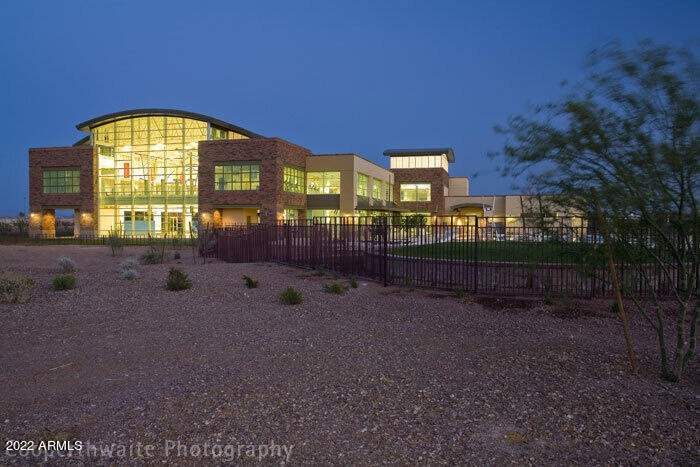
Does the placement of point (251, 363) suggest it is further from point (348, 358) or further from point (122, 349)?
point (122, 349)

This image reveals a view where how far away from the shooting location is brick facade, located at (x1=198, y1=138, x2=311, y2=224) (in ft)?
130

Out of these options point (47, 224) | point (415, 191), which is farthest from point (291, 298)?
point (415, 191)

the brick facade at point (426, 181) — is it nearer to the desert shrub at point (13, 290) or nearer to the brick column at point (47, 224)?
the brick column at point (47, 224)

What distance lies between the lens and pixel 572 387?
534cm

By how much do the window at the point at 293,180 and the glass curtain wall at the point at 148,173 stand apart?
1019cm

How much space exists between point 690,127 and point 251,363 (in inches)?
234

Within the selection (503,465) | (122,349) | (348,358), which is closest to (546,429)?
(503,465)

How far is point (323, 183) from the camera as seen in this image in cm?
4553

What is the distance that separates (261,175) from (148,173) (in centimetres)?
1523

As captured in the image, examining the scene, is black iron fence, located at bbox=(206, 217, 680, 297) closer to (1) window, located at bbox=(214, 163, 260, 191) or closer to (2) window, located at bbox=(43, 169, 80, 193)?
(1) window, located at bbox=(214, 163, 260, 191)

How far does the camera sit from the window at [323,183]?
44.8 metres

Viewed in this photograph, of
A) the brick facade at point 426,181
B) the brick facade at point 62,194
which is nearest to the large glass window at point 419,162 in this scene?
the brick facade at point 426,181

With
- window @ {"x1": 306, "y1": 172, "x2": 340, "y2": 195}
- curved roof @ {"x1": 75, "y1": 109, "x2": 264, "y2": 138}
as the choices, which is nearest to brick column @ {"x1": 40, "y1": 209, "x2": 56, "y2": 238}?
curved roof @ {"x1": 75, "y1": 109, "x2": 264, "y2": 138}

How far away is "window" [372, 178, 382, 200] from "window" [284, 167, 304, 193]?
944 centimetres
